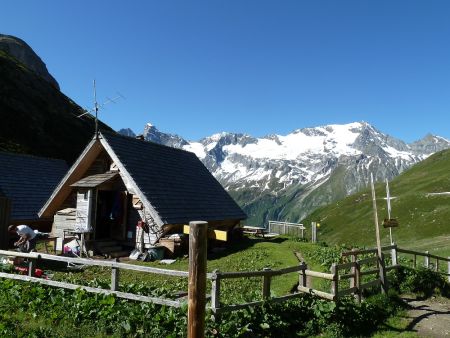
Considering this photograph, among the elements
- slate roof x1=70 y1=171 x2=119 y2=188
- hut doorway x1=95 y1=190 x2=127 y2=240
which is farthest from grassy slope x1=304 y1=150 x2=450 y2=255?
slate roof x1=70 y1=171 x2=119 y2=188

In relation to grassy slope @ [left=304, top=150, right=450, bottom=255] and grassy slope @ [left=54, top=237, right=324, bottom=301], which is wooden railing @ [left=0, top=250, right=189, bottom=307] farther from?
grassy slope @ [left=304, top=150, right=450, bottom=255]

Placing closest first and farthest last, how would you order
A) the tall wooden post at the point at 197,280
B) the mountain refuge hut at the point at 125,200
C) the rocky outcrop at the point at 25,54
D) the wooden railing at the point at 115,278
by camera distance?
the tall wooden post at the point at 197,280 → the wooden railing at the point at 115,278 → the mountain refuge hut at the point at 125,200 → the rocky outcrop at the point at 25,54

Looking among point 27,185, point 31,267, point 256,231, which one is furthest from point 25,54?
point 31,267

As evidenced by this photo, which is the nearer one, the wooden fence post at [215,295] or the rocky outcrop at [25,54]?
the wooden fence post at [215,295]

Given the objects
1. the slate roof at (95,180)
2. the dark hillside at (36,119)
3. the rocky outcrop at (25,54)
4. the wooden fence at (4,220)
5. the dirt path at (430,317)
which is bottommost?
the dirt path at (430,317)

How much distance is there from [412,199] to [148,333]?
10021 cm

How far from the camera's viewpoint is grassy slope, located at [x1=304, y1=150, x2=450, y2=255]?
69.9 m

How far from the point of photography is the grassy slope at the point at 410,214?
6994 centimetres

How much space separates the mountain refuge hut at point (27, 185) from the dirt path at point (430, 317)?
24.9m

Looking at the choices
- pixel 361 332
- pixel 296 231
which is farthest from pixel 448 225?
pixel 361 332

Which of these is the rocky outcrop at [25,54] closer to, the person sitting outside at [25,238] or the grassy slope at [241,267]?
the grassy slope at [241,267]

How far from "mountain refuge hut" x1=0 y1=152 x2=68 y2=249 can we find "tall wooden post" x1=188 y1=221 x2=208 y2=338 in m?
26.1

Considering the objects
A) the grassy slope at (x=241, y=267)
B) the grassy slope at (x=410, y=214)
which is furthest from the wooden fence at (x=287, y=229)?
the grassy slope at (x=410, y=214)

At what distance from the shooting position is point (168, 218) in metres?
24.1
